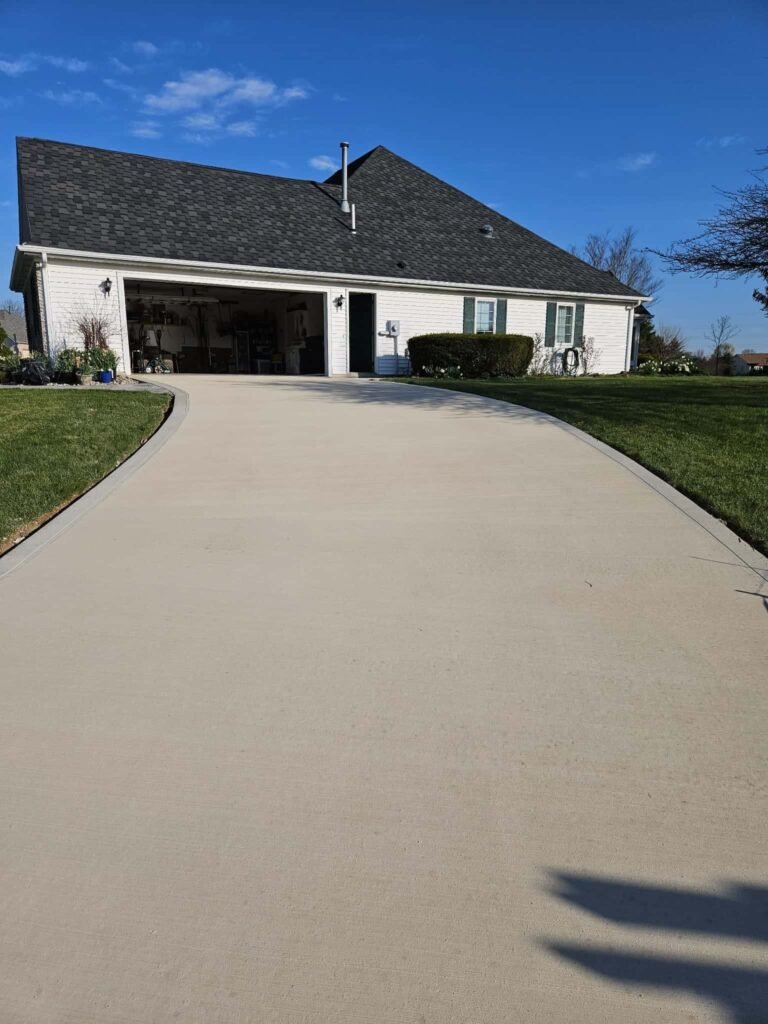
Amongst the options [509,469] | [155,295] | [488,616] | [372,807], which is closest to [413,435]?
[509,469]

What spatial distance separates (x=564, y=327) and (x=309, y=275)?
29.9 feet

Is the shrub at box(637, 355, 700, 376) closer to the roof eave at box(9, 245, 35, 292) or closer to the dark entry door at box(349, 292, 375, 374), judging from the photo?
the dark entry door at box(349, 292, 375, 374)

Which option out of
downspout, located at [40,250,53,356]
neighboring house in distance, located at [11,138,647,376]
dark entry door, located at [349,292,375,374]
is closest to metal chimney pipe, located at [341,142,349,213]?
neighboring house in distance, located at [11,138,647,376]

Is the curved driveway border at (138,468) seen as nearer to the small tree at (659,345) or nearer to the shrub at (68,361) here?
the shrub at (68,361)

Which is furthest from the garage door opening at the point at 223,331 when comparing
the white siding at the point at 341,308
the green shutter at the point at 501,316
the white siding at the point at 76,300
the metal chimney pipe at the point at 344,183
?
the green shutter at the point at 501,316

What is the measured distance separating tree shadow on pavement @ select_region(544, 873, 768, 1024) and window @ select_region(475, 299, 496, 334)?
790 inches

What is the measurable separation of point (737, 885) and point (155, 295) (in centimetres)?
2201

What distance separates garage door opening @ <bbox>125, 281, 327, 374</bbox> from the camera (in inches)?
819

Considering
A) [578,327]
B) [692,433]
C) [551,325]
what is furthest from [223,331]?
[692,433]

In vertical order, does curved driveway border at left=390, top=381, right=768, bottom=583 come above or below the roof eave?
below

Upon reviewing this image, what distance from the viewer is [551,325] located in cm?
2203

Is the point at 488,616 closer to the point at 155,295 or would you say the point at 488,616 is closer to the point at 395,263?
the point at 395,263

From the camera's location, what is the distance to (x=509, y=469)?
6320 mm

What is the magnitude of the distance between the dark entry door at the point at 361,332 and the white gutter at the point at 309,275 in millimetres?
759
